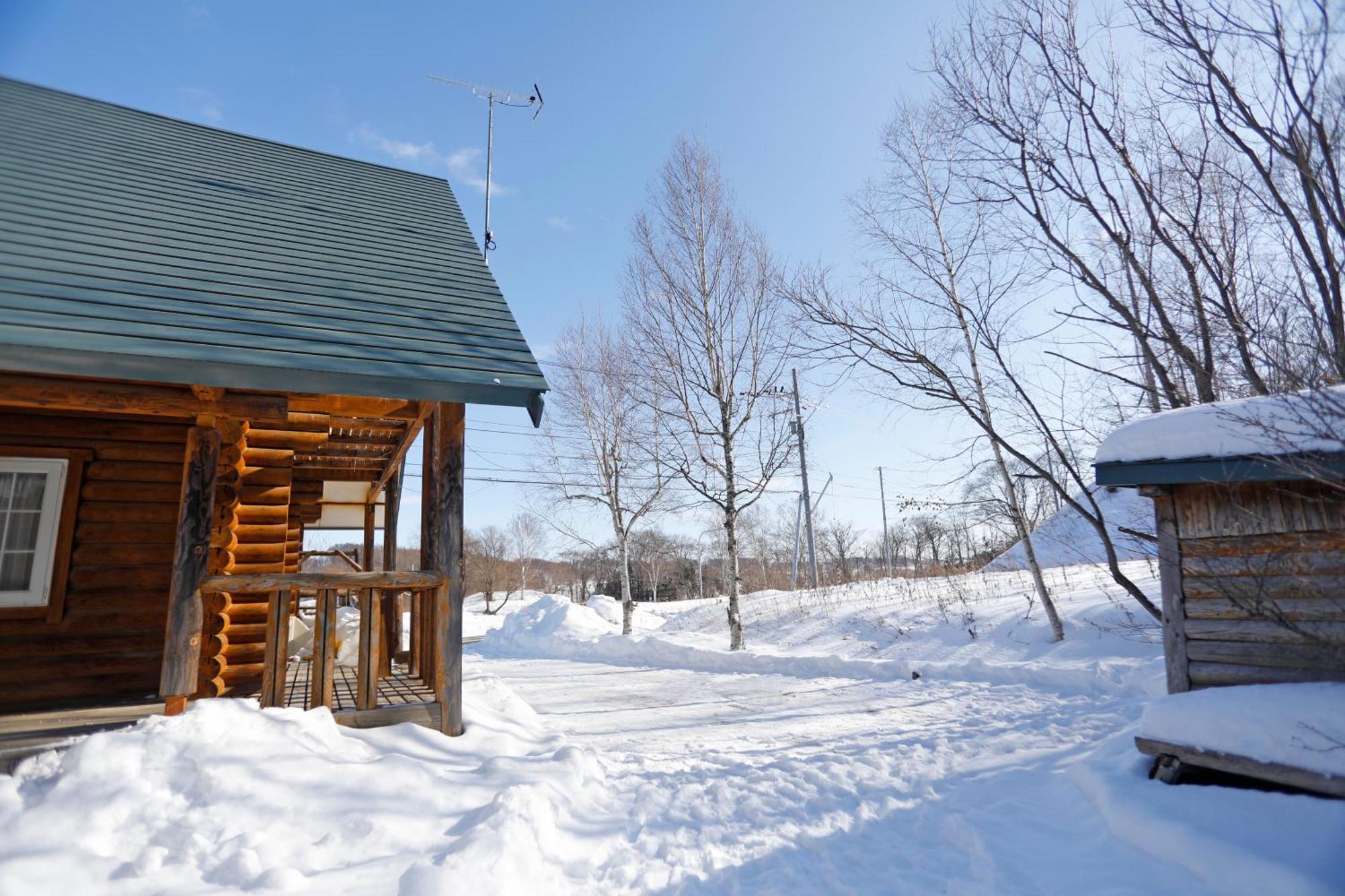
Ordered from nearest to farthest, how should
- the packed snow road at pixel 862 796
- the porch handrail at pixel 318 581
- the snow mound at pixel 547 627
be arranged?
1. the packed snow road at pixel 862 796
2. the porch handrail at pixel 318 581
3. the snow mound at pixel 547 627

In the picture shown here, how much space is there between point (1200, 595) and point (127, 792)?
6.78 meters

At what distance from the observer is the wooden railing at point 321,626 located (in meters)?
4.54

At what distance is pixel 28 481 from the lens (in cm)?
525

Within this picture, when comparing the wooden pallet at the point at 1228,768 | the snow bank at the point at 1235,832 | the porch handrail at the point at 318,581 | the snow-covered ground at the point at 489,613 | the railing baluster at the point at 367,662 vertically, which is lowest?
the snow-covered ground at the point at 489,613

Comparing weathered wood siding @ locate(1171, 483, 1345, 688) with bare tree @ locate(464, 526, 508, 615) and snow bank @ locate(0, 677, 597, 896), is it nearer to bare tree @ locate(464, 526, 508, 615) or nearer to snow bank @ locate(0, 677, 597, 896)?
snow bank @ locate(0, 677, 597, 896)

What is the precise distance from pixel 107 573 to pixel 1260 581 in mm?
8493

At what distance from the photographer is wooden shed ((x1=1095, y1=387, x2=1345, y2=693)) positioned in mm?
4102

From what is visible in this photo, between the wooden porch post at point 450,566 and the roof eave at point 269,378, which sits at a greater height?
the roof eave at point 269,378

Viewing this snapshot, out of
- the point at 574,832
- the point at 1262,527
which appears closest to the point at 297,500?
the point at 574,832

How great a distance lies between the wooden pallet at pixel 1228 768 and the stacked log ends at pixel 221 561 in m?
7.12

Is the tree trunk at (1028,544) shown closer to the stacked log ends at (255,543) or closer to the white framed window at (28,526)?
the stacked log ends at (255,543)

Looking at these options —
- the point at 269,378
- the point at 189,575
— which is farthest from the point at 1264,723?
the point at 189,575

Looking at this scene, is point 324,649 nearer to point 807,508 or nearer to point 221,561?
point 221,561

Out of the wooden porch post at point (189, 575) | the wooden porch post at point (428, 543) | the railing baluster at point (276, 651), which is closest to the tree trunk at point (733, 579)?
the wooden porch post at point (428, 543)
